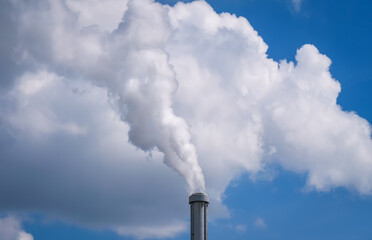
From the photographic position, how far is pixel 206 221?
25.9 m

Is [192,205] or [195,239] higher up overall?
[192,205]

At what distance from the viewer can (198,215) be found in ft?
84.7

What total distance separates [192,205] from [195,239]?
1894mm

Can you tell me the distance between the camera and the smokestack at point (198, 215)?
83.2 feet

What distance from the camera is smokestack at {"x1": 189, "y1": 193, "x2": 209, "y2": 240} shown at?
83.2ft

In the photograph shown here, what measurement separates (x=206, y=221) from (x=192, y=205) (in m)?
1.13

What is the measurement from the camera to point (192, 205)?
26.4 metres

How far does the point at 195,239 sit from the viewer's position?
2525 centimetres

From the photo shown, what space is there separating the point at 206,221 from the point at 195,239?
1.18 meters
